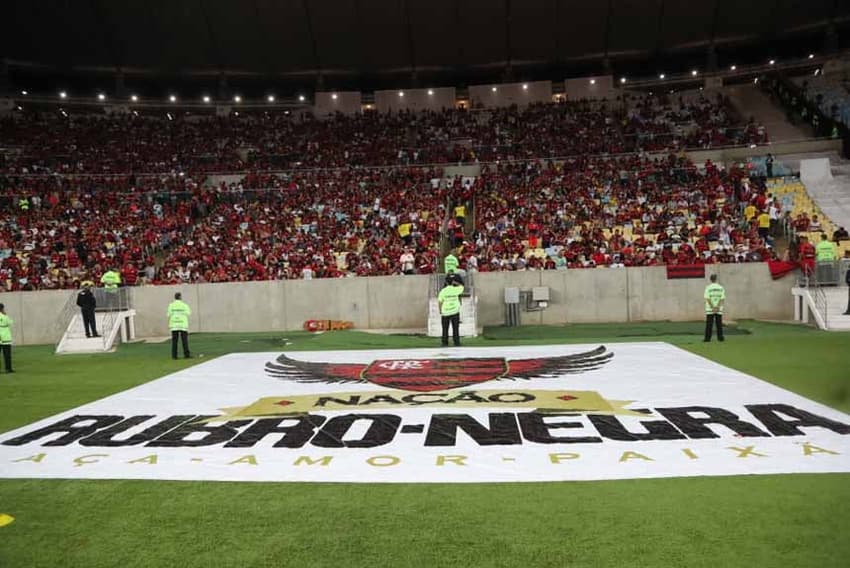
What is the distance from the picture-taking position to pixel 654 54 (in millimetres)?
41844

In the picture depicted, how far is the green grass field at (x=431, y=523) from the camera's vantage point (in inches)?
169

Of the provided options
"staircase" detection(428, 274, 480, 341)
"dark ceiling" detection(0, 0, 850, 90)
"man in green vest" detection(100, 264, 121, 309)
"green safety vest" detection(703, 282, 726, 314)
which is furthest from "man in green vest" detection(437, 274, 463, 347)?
"dark ceiling" detection(0, 0, 850, 90)

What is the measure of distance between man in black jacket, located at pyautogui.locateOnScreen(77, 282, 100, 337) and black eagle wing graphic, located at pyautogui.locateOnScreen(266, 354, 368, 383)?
28.5ft

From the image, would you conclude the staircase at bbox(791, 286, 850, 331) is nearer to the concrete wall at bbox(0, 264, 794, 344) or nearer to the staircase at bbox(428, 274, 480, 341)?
the concrete wall at bbox(0, 264, 794, 344)

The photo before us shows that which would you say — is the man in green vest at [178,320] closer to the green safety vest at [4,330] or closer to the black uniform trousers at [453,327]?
the green safety vest at [4,330]

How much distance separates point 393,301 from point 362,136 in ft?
69.4

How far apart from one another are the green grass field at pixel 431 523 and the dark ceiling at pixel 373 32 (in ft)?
126

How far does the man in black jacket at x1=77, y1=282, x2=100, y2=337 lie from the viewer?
61.9 ft

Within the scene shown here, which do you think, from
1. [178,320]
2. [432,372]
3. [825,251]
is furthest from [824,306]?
[178,320]

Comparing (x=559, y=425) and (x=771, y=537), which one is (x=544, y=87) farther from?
(x=771, y=537)

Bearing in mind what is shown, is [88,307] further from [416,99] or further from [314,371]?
[416,99]

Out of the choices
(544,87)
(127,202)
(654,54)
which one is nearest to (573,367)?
(127,202)

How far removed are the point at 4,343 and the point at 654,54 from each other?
41.5 meters

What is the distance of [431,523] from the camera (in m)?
4.91
